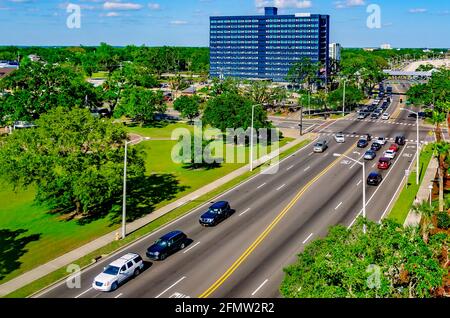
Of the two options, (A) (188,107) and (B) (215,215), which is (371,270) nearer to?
(B) (215,215)

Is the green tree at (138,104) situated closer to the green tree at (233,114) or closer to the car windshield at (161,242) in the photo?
the green tree at (233,114)

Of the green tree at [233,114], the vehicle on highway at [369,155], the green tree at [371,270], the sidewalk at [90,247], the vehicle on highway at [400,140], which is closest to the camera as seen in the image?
the green tree at [371,270]

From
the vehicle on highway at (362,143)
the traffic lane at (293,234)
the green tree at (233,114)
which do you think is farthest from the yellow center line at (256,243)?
the green tree at (233,114)

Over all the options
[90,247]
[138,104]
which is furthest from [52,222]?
[138,104]

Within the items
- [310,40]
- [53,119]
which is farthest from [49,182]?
[310,40]

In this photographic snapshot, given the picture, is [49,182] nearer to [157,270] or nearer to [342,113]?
[157,270]

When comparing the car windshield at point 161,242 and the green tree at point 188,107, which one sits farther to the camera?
the green tree at point 188,107

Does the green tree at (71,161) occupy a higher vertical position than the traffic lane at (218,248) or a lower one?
higher
